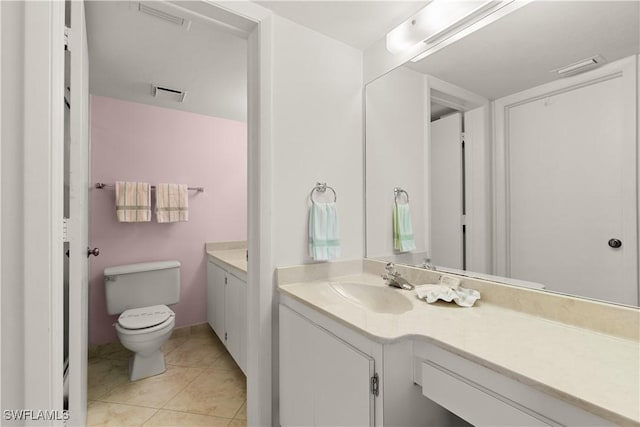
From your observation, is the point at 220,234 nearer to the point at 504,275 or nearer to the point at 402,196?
the point at 402,196

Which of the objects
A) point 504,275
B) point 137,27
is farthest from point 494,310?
point 137,27

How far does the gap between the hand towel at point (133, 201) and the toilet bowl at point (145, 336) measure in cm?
75

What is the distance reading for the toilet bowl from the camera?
72.6 inches

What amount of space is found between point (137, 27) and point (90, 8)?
0.20 metres

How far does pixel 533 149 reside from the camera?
102 centimetres

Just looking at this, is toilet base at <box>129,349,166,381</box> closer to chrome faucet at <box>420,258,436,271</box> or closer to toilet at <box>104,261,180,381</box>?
toilet at <box>104,261,180,381</box>

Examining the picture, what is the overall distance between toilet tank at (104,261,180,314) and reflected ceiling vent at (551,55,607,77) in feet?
8.89

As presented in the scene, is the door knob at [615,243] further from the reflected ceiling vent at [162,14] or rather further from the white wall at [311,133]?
the reflected ceiling vent at [162,14]

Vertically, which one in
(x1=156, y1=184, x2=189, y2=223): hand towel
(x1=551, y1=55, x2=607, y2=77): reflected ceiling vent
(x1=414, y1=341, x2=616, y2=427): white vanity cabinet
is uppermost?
(x1=551, y1=55, x2=607, y2=77): reflected ceiling vent

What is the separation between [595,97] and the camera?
2.90 feet

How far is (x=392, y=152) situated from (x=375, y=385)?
118cm

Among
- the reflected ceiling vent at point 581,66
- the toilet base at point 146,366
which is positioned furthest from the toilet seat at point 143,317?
the reflected ceiling vent at point 581,66

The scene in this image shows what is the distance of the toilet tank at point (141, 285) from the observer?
2.18 metres

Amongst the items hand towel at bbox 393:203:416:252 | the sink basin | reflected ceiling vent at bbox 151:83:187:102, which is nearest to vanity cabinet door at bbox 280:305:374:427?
Result: the sink basin
